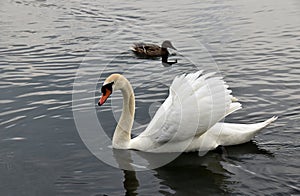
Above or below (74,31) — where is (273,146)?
below

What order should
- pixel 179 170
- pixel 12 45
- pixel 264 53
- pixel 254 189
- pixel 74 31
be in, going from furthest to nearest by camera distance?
1. pixel 74 31
2. pixel 12 45
3. pixel 264 53
4. pixel 179 170
5. pixel 254 189

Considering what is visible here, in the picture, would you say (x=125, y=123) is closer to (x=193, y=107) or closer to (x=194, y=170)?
(x=193, y=107)

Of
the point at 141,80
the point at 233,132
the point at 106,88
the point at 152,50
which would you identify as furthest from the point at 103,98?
the point at 152,50

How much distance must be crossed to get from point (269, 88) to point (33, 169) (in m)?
5.47

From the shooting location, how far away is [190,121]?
847 cm

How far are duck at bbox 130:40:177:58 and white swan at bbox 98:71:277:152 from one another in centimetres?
595

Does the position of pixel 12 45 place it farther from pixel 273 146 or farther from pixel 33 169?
pixel 273 146

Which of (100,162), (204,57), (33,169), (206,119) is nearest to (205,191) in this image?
(206,119)

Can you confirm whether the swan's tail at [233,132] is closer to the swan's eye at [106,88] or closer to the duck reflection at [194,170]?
the duck reflection at [194,170]

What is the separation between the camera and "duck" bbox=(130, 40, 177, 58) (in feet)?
49.6

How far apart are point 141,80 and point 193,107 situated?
4.65m

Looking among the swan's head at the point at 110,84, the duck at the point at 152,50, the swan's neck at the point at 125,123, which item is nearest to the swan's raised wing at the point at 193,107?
the swan's neck at the point at 125,123

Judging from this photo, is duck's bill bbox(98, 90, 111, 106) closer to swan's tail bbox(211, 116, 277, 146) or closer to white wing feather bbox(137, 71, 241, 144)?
white wing feather bbox(137, 71, 241, 144)

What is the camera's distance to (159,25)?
18.7 meters
